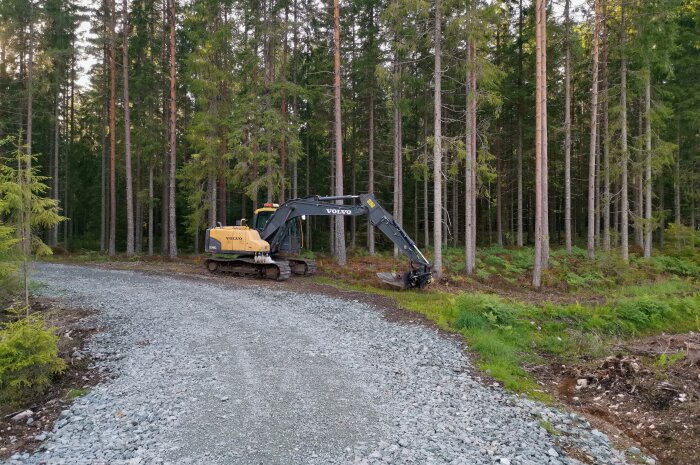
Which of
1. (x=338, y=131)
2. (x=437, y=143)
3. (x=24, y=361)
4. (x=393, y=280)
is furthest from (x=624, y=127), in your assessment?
(x=24, y=361)

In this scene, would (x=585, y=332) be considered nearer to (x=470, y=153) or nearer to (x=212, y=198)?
(x=470, y=153)

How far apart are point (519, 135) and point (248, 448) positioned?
24608mm

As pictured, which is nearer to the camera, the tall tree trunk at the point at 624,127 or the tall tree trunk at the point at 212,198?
the tall tree trunk at the point at 624,127

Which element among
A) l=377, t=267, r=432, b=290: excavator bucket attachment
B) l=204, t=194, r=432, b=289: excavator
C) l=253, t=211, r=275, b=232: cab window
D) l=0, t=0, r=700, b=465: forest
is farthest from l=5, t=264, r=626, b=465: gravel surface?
l=253, t=211, r=275, b=232: cab window

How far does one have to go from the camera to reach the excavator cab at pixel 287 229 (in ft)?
55.7

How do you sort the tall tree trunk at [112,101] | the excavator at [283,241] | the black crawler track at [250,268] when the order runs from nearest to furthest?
the excavator at [283,241] → the black crawler track at [250,268] → the tall tree trunk at [112,101]

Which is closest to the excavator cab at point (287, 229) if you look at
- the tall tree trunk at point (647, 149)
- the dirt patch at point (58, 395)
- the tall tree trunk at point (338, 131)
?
the tall tree trunk at point (338, 131)

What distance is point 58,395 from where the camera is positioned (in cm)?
595

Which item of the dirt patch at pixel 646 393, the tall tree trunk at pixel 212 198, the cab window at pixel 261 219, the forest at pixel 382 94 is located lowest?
the dirt patch at pixel 646 393

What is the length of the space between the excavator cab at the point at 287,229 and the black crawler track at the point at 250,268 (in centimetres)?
99

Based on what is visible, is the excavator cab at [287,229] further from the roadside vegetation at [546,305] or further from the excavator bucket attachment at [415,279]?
the excavator bucket attachment at [415,279]

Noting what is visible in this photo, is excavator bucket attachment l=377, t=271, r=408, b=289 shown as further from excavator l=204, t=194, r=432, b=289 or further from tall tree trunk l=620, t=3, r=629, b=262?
tall tree trunk l=620, t=3, r=629, b=262

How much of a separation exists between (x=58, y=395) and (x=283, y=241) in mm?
11332

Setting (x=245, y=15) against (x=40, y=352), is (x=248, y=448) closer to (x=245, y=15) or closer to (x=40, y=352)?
(x=40, y=352)
